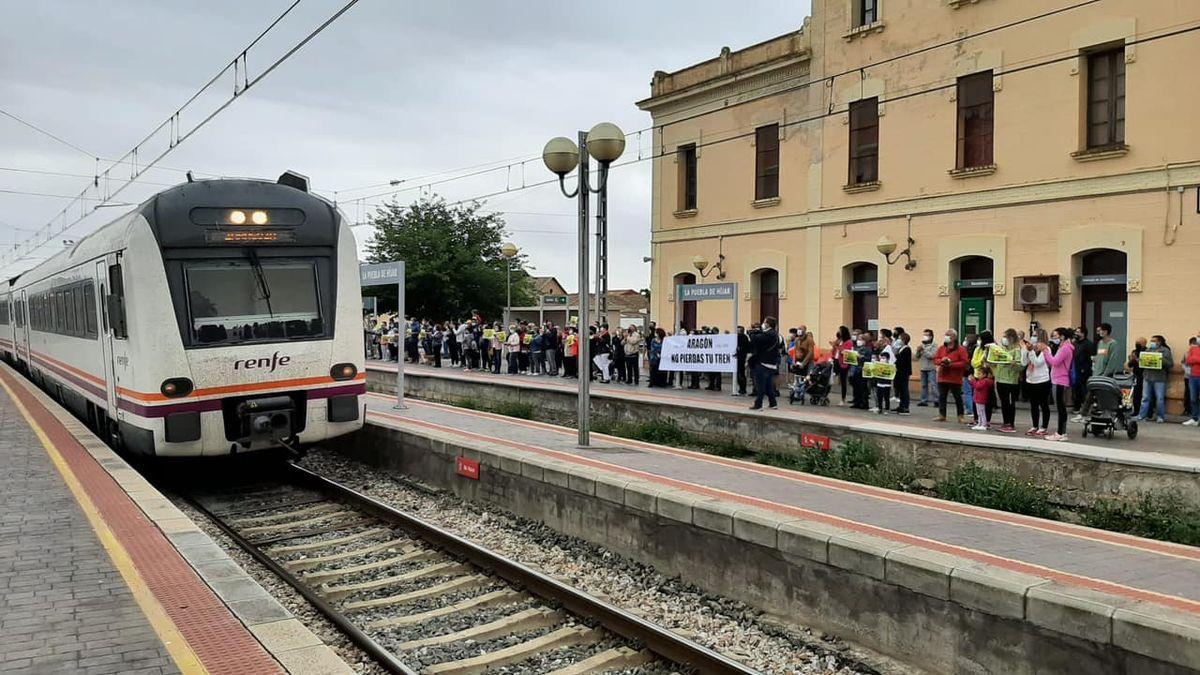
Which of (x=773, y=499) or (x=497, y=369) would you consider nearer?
(x=773, y=499)

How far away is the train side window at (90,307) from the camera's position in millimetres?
11625

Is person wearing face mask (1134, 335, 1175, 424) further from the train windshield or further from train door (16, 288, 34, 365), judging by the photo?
train door (16, 288, 34, 365)

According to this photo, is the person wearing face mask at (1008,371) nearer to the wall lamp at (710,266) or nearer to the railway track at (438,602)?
the railway track at (438,602)

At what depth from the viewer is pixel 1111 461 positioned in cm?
956

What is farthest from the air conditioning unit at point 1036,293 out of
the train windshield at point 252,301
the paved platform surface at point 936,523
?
the train windshield at point 252,301

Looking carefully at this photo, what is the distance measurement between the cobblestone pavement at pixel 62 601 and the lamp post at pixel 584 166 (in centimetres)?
590

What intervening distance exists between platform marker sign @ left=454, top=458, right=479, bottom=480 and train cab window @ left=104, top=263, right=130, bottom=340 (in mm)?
3980

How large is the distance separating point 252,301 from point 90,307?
3244mm

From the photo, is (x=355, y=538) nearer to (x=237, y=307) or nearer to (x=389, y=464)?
(x=237, y=307)

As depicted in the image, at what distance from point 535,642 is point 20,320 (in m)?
20.7

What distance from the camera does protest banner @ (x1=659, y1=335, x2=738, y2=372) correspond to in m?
19.3

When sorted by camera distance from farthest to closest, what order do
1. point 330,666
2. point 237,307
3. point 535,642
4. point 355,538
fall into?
point 237,307
point 355,538
point 535,642
point 330,666

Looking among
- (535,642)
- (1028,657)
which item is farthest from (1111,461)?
(535,642)

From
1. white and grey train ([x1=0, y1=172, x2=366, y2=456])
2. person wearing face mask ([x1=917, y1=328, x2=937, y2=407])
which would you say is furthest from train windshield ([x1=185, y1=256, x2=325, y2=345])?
person wearing face mask ([x1=917, y1=328, x2=937, y2=407])
